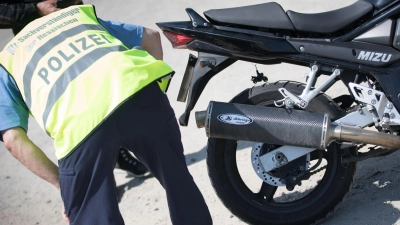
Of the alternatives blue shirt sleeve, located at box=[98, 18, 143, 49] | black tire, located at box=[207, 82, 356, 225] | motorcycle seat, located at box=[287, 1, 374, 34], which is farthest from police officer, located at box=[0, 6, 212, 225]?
Result: motorcycle seat, located at box=[287, 1, 374, 34]

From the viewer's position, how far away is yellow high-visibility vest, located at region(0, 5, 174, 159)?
2766mm

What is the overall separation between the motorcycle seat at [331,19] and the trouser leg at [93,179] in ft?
3.70

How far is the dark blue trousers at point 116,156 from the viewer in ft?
9.29

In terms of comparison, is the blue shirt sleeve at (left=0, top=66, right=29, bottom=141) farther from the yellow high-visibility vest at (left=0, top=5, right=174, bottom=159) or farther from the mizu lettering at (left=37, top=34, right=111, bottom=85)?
the mizu lettering at (left=37, top=34, right=111, bottom=85)

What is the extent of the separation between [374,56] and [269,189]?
0.93m

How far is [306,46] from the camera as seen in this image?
3.33m

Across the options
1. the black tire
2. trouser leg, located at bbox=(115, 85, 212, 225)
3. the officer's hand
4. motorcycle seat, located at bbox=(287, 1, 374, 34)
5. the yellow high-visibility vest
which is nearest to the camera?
the yellow high-visibility vest

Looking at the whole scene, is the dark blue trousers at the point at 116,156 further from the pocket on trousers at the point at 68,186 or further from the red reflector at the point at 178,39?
the red reflector at the point at 178,39

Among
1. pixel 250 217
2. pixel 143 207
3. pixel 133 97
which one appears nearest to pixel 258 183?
pixel 250 217

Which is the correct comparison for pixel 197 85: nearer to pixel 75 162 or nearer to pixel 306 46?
pixel 306 46

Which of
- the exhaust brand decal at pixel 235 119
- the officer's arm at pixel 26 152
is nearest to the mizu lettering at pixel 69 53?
the officer's arm at pixel 26 152

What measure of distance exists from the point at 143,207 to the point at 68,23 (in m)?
1.70

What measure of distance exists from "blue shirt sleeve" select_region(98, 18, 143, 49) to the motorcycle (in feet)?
0.49

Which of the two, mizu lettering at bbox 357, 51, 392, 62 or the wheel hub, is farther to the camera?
the wheel hub
